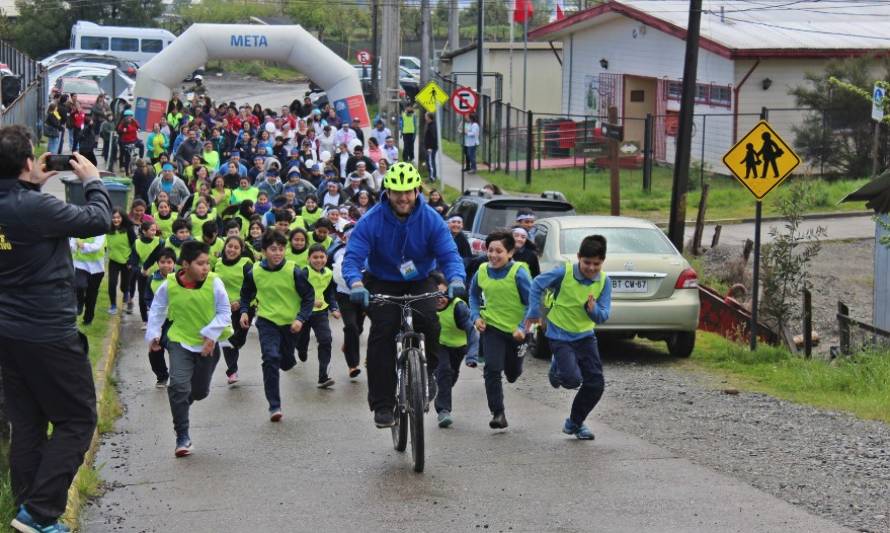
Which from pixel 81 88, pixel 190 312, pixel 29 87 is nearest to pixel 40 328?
pixel 190 312

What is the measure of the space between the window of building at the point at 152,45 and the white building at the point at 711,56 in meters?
24.6

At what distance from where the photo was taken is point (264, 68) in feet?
261

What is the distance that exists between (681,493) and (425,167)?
29558 mm

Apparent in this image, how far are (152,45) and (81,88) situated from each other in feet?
73.6

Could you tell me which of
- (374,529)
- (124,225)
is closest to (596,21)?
(124,225)

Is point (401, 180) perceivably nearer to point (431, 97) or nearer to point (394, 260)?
point (394, 260)

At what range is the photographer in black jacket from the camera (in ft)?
21.7

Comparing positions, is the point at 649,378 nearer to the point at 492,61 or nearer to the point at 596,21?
the point at 596,21

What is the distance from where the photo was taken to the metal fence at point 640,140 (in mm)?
33750

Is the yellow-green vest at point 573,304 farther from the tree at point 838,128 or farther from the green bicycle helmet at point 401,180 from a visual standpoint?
the tree at point 838,128

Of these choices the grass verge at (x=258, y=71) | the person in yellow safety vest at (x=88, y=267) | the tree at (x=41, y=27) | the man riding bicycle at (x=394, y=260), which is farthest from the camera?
the grass verge at (x=258, y=71)

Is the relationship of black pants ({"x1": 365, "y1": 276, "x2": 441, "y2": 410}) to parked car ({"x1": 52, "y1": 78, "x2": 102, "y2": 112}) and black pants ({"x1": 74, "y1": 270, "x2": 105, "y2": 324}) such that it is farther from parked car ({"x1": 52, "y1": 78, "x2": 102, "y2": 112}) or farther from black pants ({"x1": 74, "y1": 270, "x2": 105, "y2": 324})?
parked car ({"x1": 52, "y1": 78, "x2": 102, "y2": 112})

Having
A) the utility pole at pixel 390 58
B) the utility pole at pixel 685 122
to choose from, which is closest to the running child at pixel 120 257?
the utility pole at pixel 685 122

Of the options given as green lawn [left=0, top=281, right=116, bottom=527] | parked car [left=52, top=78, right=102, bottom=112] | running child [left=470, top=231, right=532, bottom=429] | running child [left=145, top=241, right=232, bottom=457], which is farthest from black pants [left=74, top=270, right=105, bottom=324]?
parked car [left=52, top=78, right=102, bottom=112]
